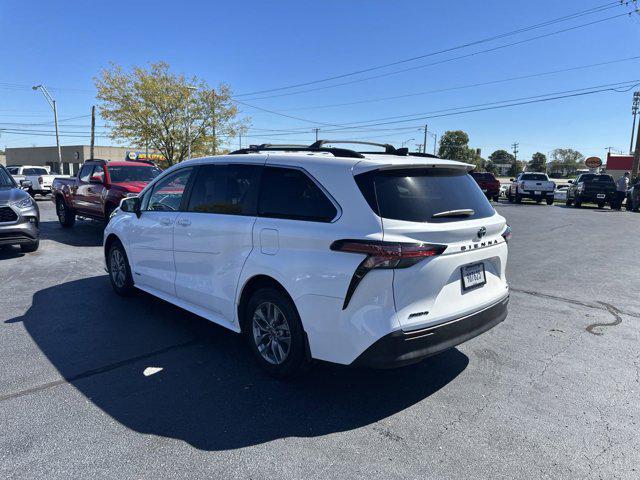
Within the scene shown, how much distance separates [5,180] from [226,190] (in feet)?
25.2

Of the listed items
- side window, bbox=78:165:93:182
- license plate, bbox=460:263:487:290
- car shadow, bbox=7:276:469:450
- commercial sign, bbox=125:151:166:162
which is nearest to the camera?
car shadow, bbox=7:276:469:450

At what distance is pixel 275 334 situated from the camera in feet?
12.4

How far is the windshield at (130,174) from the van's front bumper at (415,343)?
9638 mm

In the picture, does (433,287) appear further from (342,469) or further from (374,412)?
(342,469)

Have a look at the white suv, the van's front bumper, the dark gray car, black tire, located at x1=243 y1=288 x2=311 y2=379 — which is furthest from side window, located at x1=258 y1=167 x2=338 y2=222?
the dark gray car

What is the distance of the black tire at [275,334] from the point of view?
3.54 metres

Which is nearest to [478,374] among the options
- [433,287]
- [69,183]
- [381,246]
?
[433,287]

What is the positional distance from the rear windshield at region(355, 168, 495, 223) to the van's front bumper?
787mm

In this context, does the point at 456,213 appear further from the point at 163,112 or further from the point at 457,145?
the point at 457,145

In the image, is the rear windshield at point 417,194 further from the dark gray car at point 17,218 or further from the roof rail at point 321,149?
the dark gray car at point 17,218

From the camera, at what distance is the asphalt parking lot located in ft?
9.15

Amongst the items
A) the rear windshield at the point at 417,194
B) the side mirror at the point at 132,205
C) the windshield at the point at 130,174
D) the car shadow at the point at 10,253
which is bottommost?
the car shadow at the point at 10,253

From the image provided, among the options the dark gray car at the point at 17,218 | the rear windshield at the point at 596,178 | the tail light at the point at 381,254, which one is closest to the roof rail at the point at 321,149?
the tail light at the point at 381,254

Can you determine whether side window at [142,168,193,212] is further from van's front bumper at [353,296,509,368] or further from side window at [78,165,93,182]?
side window at [78,165,93,182]
